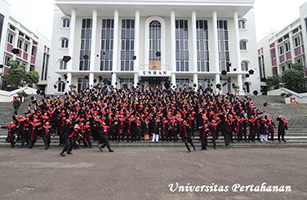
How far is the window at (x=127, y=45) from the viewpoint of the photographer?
27.9 metres

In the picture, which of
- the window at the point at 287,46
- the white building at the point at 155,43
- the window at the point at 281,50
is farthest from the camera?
the window at the point at 281,50

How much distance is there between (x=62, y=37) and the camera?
1126 inches

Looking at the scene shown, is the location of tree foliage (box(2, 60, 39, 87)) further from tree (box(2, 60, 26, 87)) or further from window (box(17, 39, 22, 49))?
window (box(17, 39, 22, 49))

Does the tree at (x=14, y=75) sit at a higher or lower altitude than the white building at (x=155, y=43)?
lower

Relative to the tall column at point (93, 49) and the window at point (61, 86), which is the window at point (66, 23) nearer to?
the tall column at point (93, 49)

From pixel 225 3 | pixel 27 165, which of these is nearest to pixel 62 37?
pixel 225 3

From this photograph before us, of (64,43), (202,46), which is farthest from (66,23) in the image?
(202,46)

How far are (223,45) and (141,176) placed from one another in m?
28.9

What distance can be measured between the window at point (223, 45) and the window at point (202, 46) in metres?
2.07

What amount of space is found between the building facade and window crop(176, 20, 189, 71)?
1135 cm

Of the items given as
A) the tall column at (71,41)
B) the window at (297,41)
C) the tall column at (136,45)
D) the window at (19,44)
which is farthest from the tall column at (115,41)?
the window at (297,41)

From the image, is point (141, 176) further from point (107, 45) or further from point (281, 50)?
point (281, 50)

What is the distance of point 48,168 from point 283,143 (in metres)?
10.8

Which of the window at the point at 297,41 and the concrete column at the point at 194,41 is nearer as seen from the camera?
the concrete column at the point at 194,41
